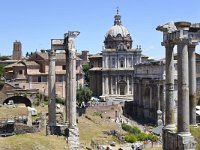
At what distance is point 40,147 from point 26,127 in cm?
905

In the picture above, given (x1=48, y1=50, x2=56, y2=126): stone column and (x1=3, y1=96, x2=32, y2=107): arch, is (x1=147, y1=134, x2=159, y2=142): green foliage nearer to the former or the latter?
(x1=48, y1=50, x2=56, y2=126): stone column

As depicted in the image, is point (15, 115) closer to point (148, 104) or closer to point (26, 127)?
point (26, 127)

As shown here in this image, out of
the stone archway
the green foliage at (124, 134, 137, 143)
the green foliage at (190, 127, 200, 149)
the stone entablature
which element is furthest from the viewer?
the stone archway

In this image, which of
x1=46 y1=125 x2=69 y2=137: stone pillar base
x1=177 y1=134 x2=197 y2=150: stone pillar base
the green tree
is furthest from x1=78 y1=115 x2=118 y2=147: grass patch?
the green tree

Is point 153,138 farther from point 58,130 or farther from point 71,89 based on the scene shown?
point 71,89

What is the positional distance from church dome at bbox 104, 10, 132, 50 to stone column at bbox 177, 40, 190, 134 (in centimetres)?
4667

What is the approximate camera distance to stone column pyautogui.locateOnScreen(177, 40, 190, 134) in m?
16.4

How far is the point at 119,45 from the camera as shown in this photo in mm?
61500

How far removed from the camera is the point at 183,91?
1647 centimetres

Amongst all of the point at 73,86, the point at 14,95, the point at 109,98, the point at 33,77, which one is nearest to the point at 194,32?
the point at 73,86

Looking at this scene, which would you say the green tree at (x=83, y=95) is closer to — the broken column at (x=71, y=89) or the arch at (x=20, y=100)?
the arch at (x=20, y=100)

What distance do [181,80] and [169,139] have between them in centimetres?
313

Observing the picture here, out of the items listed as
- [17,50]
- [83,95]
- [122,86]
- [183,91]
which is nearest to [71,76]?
[183,91]

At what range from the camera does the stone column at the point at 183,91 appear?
16406 mm
